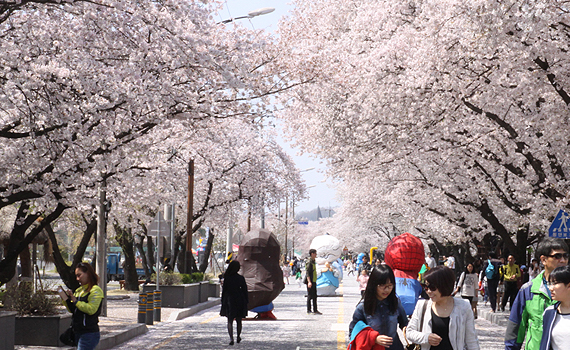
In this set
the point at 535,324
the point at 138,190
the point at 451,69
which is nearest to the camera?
the point at 535,324

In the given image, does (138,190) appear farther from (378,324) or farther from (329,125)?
(378,324)

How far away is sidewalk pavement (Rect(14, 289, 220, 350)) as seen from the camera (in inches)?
538

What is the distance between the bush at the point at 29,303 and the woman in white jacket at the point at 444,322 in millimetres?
8774

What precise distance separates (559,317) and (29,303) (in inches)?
389

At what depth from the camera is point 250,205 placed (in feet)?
118

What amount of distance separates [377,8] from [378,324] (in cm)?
1646

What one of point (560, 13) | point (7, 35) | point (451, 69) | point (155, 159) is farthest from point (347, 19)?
point (7, 35)

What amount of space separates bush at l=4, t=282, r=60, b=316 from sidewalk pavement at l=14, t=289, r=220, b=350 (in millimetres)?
672

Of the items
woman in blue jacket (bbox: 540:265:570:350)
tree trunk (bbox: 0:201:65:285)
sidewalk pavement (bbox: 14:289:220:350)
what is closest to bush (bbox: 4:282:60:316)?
sidewalk pavement (bbox: 14:289:220:350)

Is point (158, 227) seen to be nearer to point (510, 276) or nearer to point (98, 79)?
point (98, 79)

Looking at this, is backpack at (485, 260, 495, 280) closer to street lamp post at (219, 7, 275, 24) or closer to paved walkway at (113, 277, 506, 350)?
paved walkway at (113, 277, 506, 350)

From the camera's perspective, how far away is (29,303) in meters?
12.8

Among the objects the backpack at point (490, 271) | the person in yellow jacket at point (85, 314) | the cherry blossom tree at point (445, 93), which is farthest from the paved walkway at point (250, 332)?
the cherry blossom tree at point (445, 93)

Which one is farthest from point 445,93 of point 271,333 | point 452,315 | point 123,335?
point 452,315
